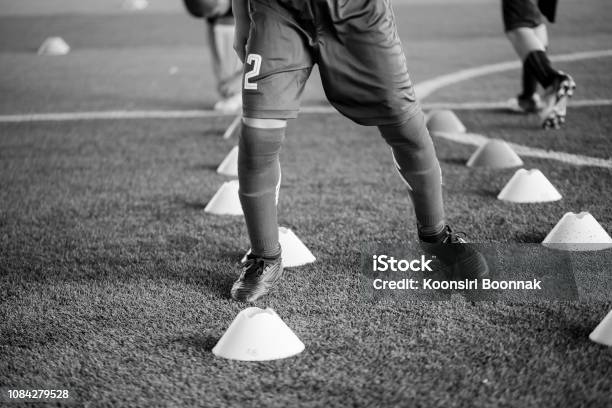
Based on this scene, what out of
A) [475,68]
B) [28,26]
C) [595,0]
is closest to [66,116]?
[475,68]

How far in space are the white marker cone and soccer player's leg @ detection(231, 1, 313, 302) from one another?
3.66ft

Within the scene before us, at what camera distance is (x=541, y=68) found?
5.84 m

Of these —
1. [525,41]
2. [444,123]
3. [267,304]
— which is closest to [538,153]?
[444,123]

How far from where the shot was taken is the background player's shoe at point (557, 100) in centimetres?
563

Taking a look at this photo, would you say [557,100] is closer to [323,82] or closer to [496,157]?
[496,157]

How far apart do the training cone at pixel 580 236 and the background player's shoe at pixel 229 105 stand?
3.94 metres

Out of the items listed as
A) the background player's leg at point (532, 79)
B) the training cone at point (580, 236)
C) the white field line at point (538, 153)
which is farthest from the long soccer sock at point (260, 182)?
the background player's leg at point (532, 79)

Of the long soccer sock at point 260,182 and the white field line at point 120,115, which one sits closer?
the long soccer sock at point 260,182

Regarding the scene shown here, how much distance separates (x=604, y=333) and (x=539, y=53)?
355 centimetres

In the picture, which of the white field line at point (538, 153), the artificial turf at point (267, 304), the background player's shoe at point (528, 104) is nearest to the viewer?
the artificial turf at point (267, 304)

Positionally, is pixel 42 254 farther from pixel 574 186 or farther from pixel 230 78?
pixel 230 78

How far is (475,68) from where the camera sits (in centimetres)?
881

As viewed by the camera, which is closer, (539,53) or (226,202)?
(226,202)

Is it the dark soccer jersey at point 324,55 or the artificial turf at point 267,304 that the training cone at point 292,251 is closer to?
the artificial turf at point 267,304
